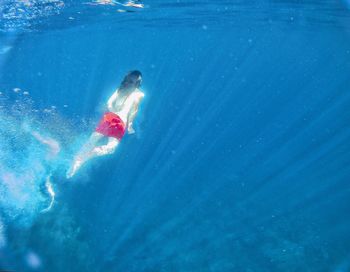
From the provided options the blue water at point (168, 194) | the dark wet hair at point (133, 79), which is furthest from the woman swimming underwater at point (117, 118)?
the blue water at point (168, 194)

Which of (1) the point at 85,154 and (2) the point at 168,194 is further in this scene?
(2) the point at 168,194

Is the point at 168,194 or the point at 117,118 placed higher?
the point at 117,118

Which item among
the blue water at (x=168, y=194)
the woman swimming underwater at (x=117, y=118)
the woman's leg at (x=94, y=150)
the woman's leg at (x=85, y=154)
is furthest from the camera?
the blue water at (x=168, y=194)

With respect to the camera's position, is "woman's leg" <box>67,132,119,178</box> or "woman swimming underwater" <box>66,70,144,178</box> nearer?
"woman swimming underwater" <box>66,70,144,178</box>

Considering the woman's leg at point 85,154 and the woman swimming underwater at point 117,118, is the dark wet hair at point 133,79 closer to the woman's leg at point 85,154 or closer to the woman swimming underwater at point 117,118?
the woman swimming underwater at point 117,118

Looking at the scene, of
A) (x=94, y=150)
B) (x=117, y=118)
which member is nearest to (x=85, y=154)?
(x=94, y=150)

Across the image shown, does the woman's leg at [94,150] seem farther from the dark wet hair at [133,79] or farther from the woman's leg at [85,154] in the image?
the dark wet hair at [133,79]

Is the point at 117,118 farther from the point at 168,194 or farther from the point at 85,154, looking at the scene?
the point at 168,194

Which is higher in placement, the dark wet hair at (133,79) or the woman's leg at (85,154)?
the dark wet hair at (133,79)

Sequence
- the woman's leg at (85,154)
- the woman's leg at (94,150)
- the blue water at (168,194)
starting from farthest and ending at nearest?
the blue water at (168,194) < the woman's leg at (85,154) < the woman's leg at (94,150)

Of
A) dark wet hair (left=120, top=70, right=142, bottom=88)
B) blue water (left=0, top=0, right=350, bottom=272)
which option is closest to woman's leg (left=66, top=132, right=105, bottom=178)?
dark wet hair (left=120, top=70, right=142, bottom=88)

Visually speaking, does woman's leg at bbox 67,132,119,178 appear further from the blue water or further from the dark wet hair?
the blue water

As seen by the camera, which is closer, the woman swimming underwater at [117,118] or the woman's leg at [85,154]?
the woman swimming underwater at [117,118]

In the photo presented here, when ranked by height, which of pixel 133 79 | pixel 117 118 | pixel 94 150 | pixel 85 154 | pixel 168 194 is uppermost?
pixel 133 79
